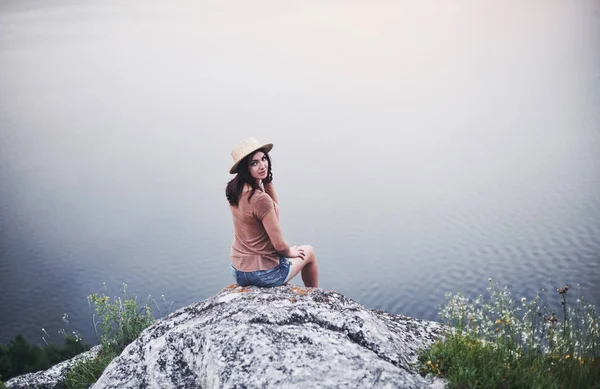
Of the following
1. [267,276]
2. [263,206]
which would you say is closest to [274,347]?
[267,276]

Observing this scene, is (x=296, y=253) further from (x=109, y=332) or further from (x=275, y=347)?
(x=109, y=332)

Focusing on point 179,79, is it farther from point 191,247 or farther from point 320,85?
point 191,247

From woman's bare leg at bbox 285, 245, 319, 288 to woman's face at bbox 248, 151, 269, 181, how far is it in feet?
3.08

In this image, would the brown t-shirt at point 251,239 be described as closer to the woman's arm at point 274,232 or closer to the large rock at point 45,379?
the woman's arm at point 274,232

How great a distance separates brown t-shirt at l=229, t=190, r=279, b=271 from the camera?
17.2 ft

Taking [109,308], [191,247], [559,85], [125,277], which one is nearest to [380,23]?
[559,85]

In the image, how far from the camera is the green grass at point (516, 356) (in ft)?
12.0

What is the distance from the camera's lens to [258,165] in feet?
17.4

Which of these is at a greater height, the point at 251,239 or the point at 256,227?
the point at 256,227

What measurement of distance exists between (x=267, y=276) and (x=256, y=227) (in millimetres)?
515

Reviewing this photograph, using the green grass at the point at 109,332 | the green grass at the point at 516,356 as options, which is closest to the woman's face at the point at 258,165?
the green grass at the point at 516,356

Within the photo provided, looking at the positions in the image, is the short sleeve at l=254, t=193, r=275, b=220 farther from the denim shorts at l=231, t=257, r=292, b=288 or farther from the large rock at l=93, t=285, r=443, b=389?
the large rock at l=93, t=285, r=443, b=389

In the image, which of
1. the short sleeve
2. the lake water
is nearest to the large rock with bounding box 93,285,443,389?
the short sleeve

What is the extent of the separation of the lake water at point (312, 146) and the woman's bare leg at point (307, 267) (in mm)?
15466
